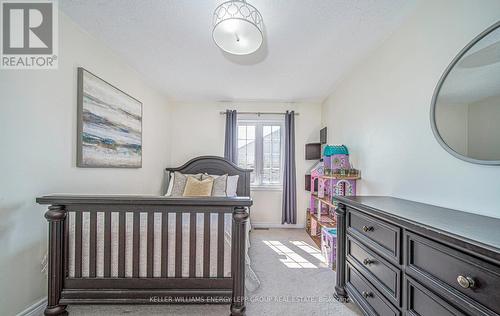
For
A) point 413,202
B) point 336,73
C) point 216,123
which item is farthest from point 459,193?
point 216,123

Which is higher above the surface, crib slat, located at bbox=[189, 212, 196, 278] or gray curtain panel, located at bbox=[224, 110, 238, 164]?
gray curtain panel, located at bbox=[224, 110, 238, 164]

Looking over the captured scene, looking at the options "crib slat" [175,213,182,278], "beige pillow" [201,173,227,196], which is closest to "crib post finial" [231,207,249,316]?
"crib slat" [175,213,182,278]

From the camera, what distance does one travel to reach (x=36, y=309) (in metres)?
1.52

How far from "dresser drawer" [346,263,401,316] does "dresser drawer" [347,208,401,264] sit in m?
0.26

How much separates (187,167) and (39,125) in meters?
2.10

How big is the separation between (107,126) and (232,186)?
1.81 m

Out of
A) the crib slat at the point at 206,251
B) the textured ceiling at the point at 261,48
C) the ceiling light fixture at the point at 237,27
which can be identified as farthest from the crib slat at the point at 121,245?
the textured ceiling at the point at 261,48

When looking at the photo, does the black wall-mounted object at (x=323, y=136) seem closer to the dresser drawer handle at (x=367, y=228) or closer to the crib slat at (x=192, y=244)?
the dresser drawer handle at (x=367, y=228)

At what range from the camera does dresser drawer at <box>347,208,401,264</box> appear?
1126 mm

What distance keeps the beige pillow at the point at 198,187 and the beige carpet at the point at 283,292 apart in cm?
100

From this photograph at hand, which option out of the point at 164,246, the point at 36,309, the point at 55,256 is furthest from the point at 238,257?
the point at 36,309

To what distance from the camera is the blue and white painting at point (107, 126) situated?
1.87 meters

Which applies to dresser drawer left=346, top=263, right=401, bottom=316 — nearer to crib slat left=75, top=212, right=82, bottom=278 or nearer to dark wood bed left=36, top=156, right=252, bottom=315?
dark wood bed left=36, top=156, right=252, bottom=315

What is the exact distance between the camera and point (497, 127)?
1.03m
